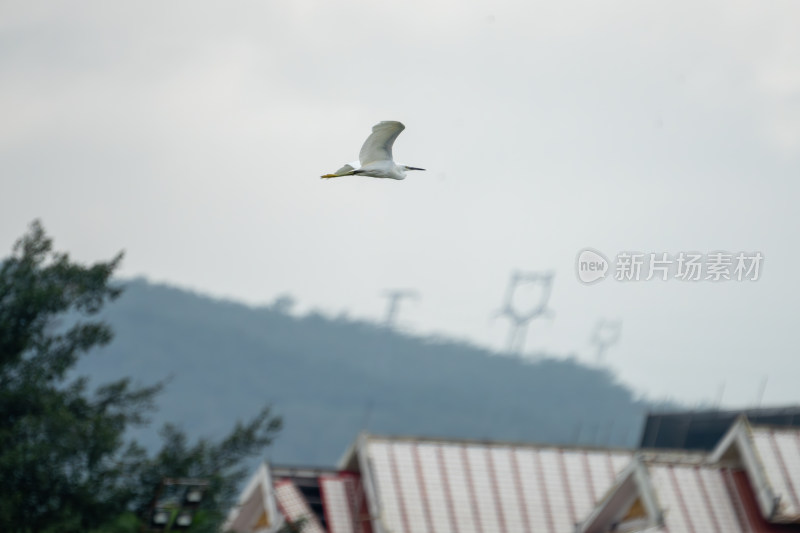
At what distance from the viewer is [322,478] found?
42.9m

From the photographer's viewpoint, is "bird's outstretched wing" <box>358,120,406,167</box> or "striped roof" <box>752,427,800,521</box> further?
"striped roof" <box>752,427,800,521</box>

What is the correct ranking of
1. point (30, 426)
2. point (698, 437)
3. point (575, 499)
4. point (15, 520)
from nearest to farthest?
1. point (575, 499)
2. point (15, 520)
3. point (30, 426)
4. point (698, 437)

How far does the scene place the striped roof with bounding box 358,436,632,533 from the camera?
1581 inches

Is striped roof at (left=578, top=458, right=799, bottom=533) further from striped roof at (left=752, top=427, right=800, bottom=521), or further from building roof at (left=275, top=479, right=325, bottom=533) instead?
building roof at (left=275, top=479, right=325, bottom=533)

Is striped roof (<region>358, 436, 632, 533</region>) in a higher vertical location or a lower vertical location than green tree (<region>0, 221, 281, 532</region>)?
lower

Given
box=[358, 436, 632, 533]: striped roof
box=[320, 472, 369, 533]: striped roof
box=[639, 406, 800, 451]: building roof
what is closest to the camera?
box=[358, 436, 632, 533]: striped roof

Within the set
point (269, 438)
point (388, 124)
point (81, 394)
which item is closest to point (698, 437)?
point (269, 438)

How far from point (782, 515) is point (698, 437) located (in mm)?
32245

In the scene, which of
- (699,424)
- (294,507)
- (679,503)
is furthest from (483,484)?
(699,424)

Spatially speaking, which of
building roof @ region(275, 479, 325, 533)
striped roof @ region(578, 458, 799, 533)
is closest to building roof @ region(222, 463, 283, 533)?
building roof @ region(275, 479, 325, 533)

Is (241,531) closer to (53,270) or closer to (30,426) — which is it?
(30,426)

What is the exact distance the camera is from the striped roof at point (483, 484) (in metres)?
40.2

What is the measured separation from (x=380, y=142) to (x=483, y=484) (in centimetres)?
2145

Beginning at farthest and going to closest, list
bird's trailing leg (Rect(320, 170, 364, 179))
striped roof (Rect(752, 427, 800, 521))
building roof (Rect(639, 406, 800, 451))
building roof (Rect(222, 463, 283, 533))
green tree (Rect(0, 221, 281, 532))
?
1. building roof (Rect(639, 406, 800, 451))
2. green tree (Rect(0, 221, 281, 532))
3. building roof (Rect(222, 463, 283, 533))
4. striped roof (Rect(752, 427, 800, 521))
5. bird's trailing leg (Rect(320, 170, 364, 179))
